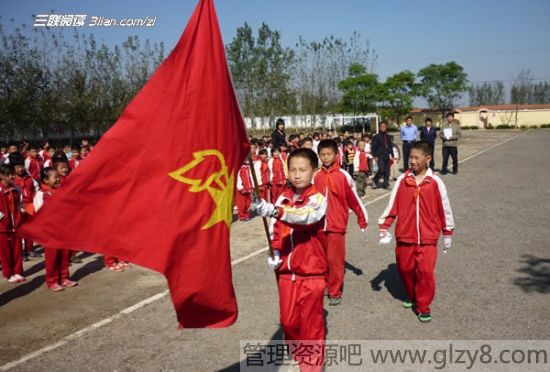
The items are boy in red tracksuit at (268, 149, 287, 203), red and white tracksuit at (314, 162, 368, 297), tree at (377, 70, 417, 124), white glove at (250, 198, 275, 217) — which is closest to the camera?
white glove at (250, 198, 275, 217)

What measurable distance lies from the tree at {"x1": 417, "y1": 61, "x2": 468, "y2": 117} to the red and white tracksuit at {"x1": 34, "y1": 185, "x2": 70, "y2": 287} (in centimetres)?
6631

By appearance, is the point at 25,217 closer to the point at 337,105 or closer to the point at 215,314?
the point at 215,314

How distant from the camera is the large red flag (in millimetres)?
2945

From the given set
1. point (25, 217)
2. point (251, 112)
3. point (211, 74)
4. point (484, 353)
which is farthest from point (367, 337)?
point (251, 112)

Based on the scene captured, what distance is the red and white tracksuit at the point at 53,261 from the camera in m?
6.59

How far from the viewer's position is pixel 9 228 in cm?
720

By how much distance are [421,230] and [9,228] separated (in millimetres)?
→ 6331

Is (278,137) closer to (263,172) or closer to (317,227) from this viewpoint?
(263,172)

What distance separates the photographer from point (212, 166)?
3225mm

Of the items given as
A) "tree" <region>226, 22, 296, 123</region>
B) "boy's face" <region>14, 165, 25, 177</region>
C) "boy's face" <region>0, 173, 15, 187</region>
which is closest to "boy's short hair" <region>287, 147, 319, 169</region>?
"boy's face" <region>0, 173, 15, 187</region>

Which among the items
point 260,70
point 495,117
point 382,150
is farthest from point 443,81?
point 382,150

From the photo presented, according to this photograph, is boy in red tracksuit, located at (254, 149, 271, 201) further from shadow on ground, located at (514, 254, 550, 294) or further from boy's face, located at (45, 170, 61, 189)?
shadow on ground, located at (514, 254, 550, 294)

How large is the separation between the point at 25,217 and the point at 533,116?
8009 centimetres

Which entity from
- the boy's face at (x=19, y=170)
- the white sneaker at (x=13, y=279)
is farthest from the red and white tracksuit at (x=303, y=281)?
the boy's face at (x=19, y=170)
